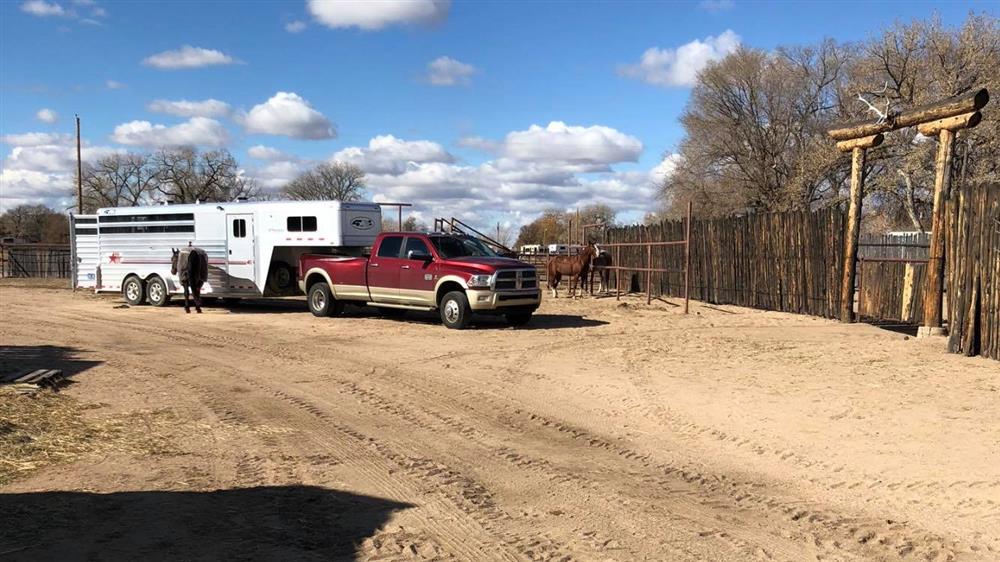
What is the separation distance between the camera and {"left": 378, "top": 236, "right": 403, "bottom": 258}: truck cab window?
16281mm

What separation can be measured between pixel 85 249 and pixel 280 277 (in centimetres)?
717

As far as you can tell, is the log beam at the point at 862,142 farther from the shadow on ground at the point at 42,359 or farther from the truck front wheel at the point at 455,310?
the shadow on ground at the point at 42,359

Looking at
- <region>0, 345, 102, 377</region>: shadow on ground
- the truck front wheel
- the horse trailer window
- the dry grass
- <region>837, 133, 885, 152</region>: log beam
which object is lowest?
the dry grass

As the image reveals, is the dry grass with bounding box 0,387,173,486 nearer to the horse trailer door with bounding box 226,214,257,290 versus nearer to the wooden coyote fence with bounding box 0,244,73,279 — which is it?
the horse trailer door with bounding box 226,214,257,290

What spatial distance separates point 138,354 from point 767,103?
3886cm

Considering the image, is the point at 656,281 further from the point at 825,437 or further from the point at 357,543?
the point at 357,543

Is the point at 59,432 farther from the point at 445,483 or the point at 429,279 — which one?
the point at 429,279

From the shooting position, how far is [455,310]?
49.7 ft

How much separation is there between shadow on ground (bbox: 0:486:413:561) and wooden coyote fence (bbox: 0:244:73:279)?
129 ft

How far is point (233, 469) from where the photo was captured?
5.93 m

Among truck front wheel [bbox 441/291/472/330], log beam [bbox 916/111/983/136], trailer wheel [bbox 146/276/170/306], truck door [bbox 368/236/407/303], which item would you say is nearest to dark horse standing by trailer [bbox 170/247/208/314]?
trailer wheel [bbox 146/276/170/306]

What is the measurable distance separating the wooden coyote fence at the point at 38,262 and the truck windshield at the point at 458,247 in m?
31.2

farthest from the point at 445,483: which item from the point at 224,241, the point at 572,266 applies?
the point at 572,266

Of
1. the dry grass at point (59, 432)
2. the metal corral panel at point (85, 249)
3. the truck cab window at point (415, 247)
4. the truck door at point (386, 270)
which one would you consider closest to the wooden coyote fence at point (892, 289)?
the truck cab window at point (415, 247)
